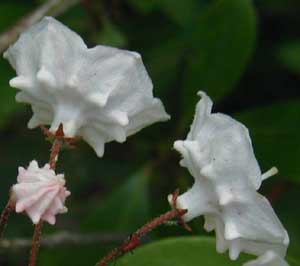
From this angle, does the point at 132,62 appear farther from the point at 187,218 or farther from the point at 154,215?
the point at 154,215

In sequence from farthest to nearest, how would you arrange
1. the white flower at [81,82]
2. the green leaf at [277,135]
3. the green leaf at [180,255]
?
1. the green leaf at [277,135]
2. the green leaf at [180,255]
3. the white flower at [81,82]

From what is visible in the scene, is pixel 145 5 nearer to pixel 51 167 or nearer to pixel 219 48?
pixel 219 48

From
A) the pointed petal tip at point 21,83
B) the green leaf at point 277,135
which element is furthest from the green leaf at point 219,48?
the pointed petal tip at point 21,83

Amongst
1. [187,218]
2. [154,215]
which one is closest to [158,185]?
[154,215]

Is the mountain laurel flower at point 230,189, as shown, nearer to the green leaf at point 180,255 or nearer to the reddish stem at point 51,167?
the green leaf at point 180,255

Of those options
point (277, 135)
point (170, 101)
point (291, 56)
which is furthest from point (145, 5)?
point (277, 135)

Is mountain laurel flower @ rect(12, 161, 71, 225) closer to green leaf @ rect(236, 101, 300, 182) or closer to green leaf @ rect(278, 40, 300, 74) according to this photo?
green leaf @ rect(236, 101, 300, 182)

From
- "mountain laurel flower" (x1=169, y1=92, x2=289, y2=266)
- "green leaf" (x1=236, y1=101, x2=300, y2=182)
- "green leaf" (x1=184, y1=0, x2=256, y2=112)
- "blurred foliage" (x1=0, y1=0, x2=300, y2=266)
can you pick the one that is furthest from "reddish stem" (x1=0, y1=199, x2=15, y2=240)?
"green leaf" (x1=184, y1=0, x2=256, y2=112)
